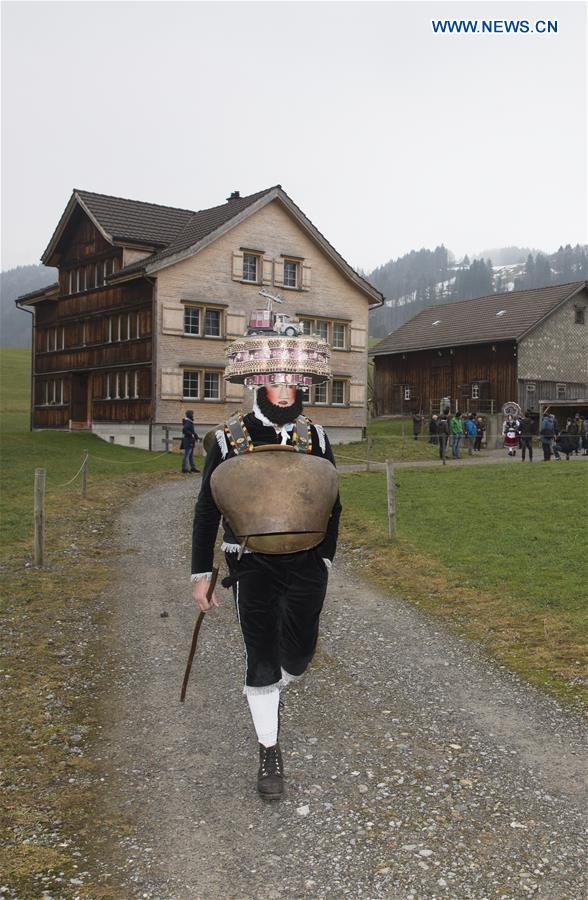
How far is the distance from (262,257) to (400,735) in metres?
30.1

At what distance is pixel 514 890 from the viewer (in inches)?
129

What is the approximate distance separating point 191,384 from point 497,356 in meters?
19.1

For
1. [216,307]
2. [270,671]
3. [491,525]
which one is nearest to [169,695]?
[270,671]

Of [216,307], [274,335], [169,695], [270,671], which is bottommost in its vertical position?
[169,695]

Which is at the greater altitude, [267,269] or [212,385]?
[267,269]

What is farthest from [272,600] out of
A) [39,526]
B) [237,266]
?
[237,266]

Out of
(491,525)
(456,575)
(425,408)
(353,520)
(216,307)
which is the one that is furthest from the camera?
(425,408)

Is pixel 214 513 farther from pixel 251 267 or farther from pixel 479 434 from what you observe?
pixel 479 434

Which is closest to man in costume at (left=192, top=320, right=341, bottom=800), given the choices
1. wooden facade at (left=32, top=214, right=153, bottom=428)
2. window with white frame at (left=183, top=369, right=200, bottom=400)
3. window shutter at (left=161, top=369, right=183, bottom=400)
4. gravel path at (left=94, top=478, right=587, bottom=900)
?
gravel path at (left=94, top=478, right=587, bottom=900)

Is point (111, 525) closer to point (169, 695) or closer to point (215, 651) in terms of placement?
point (215, 651)

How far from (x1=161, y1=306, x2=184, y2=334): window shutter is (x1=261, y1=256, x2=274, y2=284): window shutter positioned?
4451mm

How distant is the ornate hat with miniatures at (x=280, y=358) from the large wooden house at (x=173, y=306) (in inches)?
1050

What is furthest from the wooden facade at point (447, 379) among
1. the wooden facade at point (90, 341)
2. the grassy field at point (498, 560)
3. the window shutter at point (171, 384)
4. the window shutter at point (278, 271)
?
the grassy field at point (498, 560)

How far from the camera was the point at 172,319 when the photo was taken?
30797 millimetres
